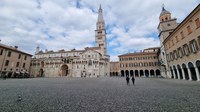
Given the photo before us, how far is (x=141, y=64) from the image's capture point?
5188 cm

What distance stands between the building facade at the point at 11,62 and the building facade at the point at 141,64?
4528 centimetres

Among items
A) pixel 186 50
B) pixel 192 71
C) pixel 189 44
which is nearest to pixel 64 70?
pixel 186 50

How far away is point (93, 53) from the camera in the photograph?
179 ft

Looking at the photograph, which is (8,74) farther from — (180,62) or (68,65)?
(180,62)

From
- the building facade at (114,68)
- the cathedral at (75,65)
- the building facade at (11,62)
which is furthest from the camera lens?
the building facade at (114,68)

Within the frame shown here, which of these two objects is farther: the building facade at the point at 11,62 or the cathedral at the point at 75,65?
the cathedral at the point at 75,65

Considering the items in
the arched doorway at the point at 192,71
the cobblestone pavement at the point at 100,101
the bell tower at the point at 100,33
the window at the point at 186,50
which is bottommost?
the cobblestone pavement at the point at 100,101

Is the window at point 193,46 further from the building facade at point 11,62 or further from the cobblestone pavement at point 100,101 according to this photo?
the building facade at point 11,62

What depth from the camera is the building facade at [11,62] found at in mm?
35116

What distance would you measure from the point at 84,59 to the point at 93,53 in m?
5.82

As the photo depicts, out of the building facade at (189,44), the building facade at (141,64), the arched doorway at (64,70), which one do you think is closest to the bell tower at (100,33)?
the building facade at (141,64)

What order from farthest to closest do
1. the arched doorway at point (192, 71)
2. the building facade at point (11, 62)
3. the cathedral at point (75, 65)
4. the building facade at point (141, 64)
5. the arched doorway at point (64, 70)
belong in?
the arched doorway at point (64, 70) → the cathedral at point (75, 65) → the building facade at point (141, 64) → the building facade at point (11, 62) → the arched doorway at point (192, 71)

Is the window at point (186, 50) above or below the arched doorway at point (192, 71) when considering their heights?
above

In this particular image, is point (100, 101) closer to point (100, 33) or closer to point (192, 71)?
point (192, 71)
